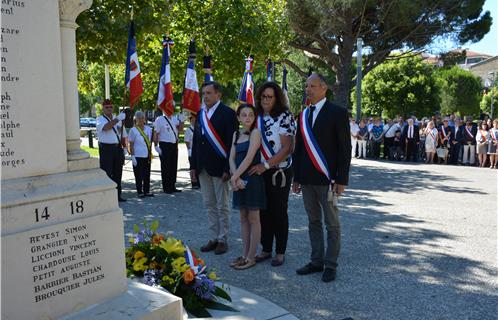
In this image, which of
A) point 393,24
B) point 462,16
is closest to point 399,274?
point 393,24

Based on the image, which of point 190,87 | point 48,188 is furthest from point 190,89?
point 48,188

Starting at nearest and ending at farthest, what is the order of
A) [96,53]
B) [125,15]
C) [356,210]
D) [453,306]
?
[453,306]
[356,210]
[125,15]
[96,53]

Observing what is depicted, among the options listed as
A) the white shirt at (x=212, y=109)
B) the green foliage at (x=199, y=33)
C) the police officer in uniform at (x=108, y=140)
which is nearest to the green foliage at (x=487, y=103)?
the green foliage at (x=199, y=33)

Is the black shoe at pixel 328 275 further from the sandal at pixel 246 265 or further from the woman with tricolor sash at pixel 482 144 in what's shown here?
the woman with tricolor sash at pixel 482 144

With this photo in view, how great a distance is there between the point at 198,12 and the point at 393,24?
416 inches

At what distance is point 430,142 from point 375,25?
759 cm

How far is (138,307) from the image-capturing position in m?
3.33

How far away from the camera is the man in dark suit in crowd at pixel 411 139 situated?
704 inches

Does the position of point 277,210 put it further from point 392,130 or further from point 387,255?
point 392,130

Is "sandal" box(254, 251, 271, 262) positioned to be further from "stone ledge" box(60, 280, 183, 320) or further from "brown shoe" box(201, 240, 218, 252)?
"stone ledge" box(60, 280, 183, 320)

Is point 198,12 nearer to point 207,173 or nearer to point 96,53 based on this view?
point 96,53

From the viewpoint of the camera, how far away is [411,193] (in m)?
10.5

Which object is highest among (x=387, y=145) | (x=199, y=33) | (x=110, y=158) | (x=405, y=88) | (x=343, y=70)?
(x=405, y=88)

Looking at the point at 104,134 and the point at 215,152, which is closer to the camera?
the point at 215,152
